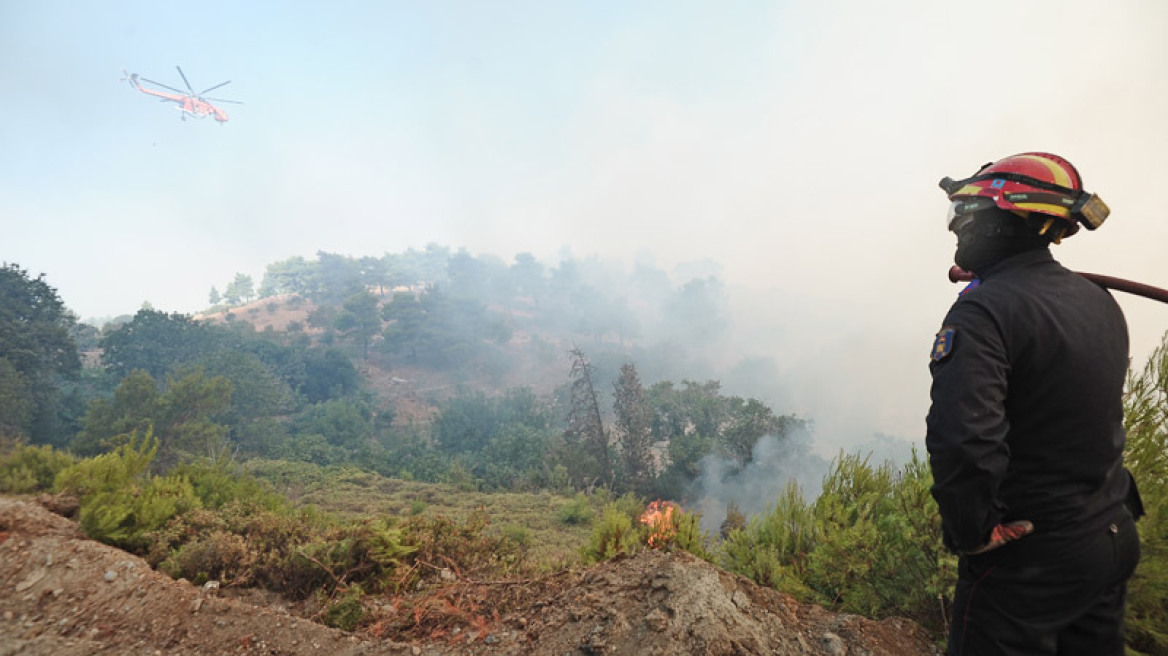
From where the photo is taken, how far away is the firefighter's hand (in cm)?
147

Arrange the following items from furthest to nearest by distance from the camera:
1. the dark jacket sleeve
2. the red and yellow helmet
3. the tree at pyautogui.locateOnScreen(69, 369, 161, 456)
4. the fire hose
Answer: the tree at pyautogui.locateOnScreen(69, 369, 161, 456) < the fire hose < the red and yellow helmet < the dark jacket sleeve

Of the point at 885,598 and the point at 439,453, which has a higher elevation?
the point at 885,598

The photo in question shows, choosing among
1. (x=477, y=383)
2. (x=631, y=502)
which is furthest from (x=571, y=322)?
(x=631, y=502)

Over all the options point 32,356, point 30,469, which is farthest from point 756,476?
point 32,356

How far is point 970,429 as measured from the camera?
1.36 meters

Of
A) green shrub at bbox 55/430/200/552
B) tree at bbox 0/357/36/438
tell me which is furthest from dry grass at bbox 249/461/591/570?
tree at bbox 0/357/36/438

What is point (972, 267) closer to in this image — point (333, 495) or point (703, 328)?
point (333, 495)

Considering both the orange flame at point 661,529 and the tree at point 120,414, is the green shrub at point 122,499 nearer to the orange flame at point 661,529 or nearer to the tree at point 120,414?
the orange flame at point 661,529

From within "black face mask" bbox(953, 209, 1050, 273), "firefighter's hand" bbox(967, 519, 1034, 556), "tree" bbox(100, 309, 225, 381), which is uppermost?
"tree" bbox(100, 309, 225, 381)

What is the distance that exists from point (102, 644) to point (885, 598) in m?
5.15

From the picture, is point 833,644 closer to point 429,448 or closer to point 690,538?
point 690,538

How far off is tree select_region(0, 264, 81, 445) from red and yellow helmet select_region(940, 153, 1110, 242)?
3587 centimetres

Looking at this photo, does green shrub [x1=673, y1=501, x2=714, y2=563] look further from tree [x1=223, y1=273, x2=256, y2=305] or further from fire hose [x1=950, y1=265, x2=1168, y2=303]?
tree [x1=223, y1=273, x2=256, y2=305]

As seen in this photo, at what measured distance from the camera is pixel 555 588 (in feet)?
11.3
